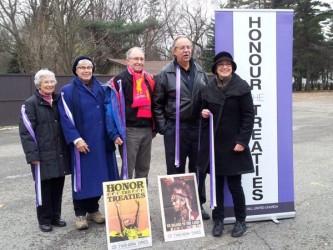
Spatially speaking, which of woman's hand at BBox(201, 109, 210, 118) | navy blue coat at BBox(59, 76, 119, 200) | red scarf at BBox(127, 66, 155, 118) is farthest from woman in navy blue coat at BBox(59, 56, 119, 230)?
woman's hand at BBox(201, 109, 210, 118)

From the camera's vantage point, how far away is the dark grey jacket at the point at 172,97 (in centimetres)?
413

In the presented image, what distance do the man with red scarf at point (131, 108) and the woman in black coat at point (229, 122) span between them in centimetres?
68

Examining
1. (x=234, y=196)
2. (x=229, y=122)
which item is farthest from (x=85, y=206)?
(x=229, y=122)

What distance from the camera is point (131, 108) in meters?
4.18

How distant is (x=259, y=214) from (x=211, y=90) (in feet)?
5.28

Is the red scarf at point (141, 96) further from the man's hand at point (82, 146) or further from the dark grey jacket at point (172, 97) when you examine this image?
the man's hand at point (82, 146)

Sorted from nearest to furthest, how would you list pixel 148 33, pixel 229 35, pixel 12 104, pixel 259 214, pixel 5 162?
pixel 229 35
pixel 259 214
pixel 5 162
pixel 12 104
pixel 148 33

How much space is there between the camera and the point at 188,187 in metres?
4.03

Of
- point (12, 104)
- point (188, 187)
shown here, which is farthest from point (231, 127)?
point (12, 104)

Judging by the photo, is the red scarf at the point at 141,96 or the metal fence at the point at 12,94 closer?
the red scarf at the point at 141,96

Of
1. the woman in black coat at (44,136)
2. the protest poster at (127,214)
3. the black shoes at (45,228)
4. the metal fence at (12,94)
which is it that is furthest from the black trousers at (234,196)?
the metal fence at (12,94)

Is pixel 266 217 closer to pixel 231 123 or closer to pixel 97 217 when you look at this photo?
pixel 231 123

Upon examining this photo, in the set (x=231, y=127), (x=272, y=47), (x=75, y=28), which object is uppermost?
(x=75, y=28)

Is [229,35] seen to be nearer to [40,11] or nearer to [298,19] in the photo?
[40,11]
